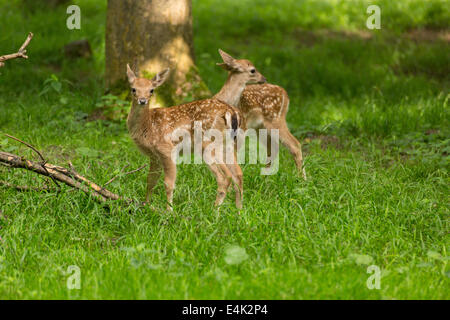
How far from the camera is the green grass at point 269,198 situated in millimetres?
4000

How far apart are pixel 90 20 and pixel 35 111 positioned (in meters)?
4.79

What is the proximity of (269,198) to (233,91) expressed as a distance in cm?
148

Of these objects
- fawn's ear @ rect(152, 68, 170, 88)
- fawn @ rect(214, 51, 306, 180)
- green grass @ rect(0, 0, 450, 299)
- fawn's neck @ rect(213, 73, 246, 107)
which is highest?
fawn's ear @ rect(152, 68, 170, 88)

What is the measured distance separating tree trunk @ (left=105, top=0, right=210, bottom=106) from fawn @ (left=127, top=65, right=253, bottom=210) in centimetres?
202

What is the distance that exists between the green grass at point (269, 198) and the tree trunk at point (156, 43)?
2.46ft

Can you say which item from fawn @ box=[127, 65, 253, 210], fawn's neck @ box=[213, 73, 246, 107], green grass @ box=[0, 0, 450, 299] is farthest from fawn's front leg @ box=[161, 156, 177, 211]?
fawn's neck @ box=[213, 73, 246, 107]

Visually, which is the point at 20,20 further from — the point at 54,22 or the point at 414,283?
the point at 414,283

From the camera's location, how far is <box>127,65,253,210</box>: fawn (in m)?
5.66

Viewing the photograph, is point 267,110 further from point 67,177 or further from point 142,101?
point 67,177

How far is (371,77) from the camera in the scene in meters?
10.4

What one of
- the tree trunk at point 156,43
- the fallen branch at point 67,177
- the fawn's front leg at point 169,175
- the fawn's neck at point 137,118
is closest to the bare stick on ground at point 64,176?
the fallen branch at point 67,177

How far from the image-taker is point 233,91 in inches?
259

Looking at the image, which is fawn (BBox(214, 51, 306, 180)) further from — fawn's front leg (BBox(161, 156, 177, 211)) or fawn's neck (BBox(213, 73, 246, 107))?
fawn's front leg (BBox(161, 156, 177, 211))
